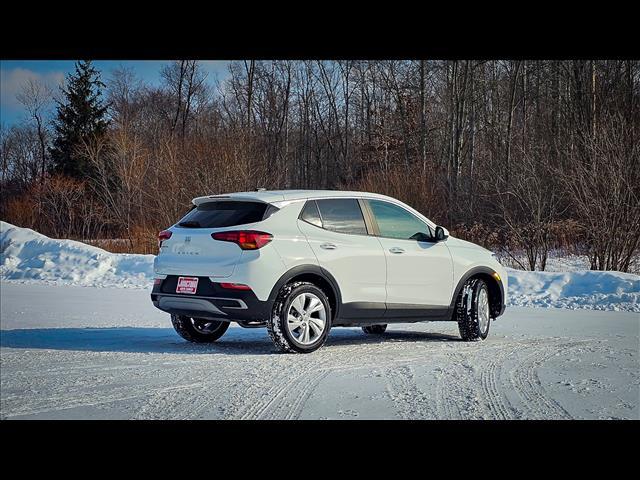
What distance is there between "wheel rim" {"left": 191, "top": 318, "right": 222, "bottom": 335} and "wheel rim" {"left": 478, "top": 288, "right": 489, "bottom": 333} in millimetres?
3299

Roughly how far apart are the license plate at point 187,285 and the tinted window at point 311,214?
132cm

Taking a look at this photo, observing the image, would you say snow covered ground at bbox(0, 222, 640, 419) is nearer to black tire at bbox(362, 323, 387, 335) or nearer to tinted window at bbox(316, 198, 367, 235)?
black tire at bbox(362, 323, 387, 335)

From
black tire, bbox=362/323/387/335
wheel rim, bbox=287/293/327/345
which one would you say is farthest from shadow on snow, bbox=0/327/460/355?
wheel rim, bbox=287/293/327/345

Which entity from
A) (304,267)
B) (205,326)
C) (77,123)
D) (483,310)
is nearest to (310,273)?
(304,267)

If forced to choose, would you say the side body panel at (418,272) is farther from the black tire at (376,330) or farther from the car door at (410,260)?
the black tire at (376,330)

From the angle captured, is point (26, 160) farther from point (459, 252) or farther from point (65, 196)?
point (459, 252)

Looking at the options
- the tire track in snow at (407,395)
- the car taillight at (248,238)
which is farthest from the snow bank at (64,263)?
the tire track in snow at (407,395)

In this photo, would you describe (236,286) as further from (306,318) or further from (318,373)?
(318,373)

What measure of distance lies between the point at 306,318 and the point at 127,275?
11.0 m

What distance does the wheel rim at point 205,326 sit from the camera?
8758mm

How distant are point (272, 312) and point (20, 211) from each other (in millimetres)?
17573

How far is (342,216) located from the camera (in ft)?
26.8

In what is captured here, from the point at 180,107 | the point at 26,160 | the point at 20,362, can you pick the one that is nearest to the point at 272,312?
the point at 20,362

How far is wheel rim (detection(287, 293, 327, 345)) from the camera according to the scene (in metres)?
7.51
